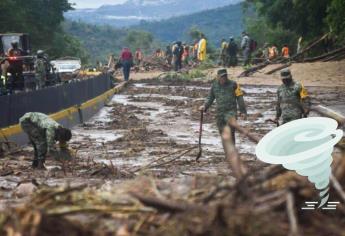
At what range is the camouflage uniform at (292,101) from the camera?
13320 millimetres

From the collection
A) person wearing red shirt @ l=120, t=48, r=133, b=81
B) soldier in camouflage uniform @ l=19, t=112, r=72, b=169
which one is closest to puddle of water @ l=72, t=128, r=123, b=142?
soldier in camouflage uniform @ l=19, t=112, r=72, b=169

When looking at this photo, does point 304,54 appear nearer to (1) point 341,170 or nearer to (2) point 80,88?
(2) point 80,88

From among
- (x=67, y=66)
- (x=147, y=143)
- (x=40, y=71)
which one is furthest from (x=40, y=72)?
(x=67, y=66)

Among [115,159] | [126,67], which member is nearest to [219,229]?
[115,159]

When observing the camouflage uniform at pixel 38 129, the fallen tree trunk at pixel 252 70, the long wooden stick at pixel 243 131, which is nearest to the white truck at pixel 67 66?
the fallen tree trunk at pixel 252 70

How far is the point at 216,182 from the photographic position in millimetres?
5840

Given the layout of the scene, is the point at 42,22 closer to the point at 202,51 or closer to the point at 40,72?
the point at 202,51

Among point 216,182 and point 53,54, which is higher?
point 216,182

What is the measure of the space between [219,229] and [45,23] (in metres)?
59.9

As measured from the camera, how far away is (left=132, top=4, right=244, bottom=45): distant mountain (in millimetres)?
135875

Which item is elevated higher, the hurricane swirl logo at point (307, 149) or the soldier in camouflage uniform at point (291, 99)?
the hurricane swirl logo at point (307, 149)

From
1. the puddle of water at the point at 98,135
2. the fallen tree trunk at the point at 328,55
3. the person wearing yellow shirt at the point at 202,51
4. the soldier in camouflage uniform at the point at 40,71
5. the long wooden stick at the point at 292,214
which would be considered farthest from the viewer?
the person wearing yellow shirt at the point at 202,51

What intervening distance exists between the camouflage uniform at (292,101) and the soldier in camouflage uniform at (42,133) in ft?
11.9

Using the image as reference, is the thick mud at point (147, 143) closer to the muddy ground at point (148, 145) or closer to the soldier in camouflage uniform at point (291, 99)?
the muddy ground at point (148, 145)
